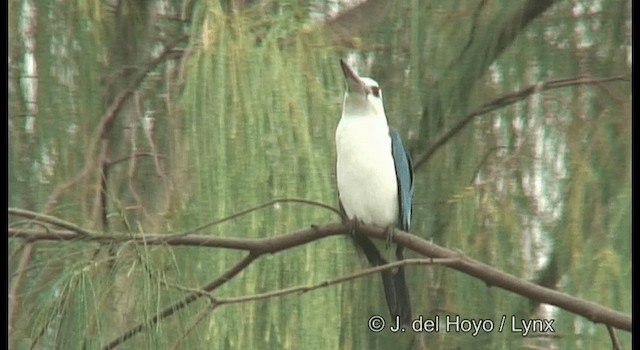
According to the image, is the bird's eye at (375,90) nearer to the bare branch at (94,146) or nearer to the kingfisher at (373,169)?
the kingfisher at (373,169)

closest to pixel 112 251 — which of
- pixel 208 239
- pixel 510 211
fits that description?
pixel 208 239

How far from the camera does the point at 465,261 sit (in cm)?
91

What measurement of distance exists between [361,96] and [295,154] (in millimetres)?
79

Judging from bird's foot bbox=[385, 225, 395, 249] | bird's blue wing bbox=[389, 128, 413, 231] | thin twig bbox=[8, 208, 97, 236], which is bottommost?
bird's foot bbox=[385, 225, 395, 249]

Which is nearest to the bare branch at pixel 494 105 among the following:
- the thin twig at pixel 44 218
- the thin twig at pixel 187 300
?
the thin twig at pixel 187 300

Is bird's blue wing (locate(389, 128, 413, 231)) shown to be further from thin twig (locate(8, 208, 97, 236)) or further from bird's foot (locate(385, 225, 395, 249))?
thin twig (locate(8, 208, 97, 236))

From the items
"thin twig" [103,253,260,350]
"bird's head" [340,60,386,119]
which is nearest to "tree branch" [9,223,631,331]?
"thin twig" [103,253,260,350]

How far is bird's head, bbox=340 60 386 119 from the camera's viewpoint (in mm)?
913

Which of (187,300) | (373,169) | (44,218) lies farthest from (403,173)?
(44,218)

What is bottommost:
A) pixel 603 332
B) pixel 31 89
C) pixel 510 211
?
pixel 603 332
